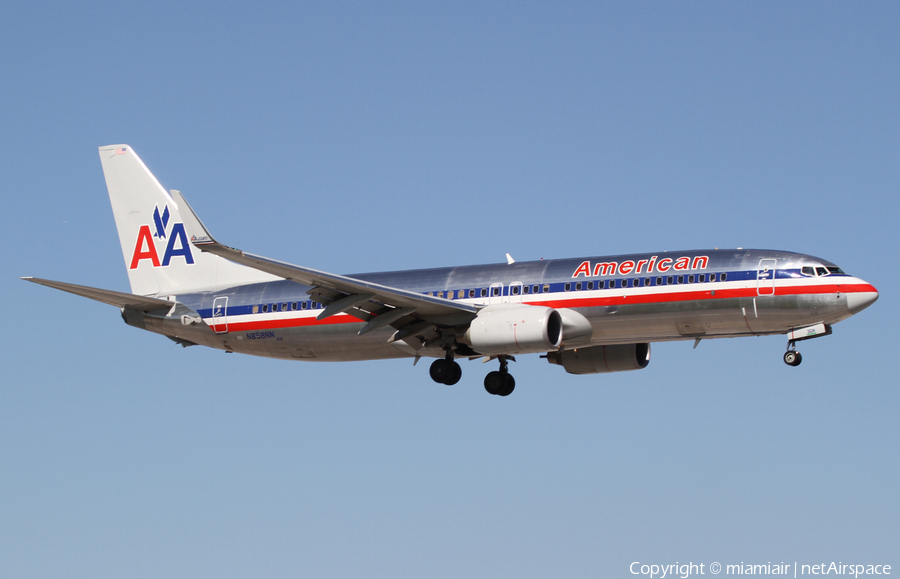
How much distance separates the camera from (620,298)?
37.7m

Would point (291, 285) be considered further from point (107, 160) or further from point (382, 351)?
point (107, 160)

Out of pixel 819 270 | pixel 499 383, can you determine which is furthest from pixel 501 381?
pixel 819 270

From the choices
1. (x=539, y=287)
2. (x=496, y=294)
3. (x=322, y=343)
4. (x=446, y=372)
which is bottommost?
(x=446, y=372)

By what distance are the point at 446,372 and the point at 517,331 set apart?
460 centimetres

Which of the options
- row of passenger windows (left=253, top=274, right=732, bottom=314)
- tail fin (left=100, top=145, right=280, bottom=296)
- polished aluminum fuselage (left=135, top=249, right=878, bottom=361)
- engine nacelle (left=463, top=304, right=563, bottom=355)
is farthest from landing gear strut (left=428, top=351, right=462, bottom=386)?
tail fin (left=100, top=145, right=280, bottom=296)

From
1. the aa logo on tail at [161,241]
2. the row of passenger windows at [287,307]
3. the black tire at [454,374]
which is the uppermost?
the aa logo on tail at [161,241]

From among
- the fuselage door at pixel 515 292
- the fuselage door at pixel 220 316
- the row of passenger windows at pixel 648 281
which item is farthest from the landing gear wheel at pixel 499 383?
the fuselage door at pixel 220 316

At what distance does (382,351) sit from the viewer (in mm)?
42062

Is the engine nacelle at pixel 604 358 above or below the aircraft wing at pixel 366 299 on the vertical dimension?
above

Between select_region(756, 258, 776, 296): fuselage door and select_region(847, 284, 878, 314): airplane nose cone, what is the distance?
2500 mm

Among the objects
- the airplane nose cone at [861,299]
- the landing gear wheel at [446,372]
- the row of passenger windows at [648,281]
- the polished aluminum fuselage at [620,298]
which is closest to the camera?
the airplane nose cone at [861,299]

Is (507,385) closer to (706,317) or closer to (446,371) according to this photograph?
(446,371)

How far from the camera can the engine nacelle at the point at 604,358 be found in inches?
1690

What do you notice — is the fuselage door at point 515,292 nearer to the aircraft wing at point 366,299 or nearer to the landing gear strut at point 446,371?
the aircraft wing at point 366,299
